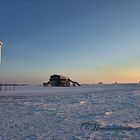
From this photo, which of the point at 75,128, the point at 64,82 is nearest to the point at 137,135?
the point at 75,128

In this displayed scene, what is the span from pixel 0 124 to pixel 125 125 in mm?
4244

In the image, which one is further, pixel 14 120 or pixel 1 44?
pixel 1 44

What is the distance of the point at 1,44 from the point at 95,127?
1979 cm

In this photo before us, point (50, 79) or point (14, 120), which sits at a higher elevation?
point (50, 79)

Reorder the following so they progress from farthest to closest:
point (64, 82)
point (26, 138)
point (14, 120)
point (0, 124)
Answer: point (64, 82)
point (14, 120)
point (0, 124)
point (26, 138)

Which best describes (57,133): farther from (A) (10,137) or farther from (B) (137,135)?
(B) (137,135)

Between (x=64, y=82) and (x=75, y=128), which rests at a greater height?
(x=64, y=82)

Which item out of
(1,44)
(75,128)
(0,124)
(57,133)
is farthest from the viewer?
(1,44)

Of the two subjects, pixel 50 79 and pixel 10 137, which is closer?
pixel 10 137

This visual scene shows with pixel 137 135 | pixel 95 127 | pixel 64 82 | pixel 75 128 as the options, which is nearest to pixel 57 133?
pixel 75 128

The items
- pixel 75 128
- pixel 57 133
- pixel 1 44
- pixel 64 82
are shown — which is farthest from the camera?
pixel 64 82

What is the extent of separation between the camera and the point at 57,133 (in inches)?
280

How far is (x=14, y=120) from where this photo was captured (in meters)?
9.33

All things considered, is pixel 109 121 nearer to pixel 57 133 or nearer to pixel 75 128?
pixel 75 128
